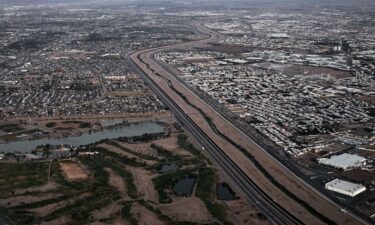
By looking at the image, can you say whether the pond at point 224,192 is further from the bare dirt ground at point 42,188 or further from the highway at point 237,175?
the bare dirt ground at point 42,188

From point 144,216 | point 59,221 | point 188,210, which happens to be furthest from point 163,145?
point 59,221

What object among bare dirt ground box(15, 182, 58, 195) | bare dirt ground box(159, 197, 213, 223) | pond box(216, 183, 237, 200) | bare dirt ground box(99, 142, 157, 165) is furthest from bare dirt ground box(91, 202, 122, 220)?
bare dirt ground box(99, 142, 157, 165)

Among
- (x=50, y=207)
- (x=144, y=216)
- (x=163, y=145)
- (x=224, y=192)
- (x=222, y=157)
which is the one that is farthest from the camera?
(x=163, y=145)

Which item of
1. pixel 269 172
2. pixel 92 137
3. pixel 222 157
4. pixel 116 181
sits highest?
pixel 269 172

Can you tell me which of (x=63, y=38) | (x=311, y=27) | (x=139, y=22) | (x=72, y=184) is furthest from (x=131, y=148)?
(x=139, y=22)

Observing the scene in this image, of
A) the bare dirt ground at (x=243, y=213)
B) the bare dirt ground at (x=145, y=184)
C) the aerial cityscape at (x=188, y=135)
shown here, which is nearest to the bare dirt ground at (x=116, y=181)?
the aerial cityscape at (x=188, y=135)

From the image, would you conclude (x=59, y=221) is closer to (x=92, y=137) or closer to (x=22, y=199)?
(x=22, y=199)
